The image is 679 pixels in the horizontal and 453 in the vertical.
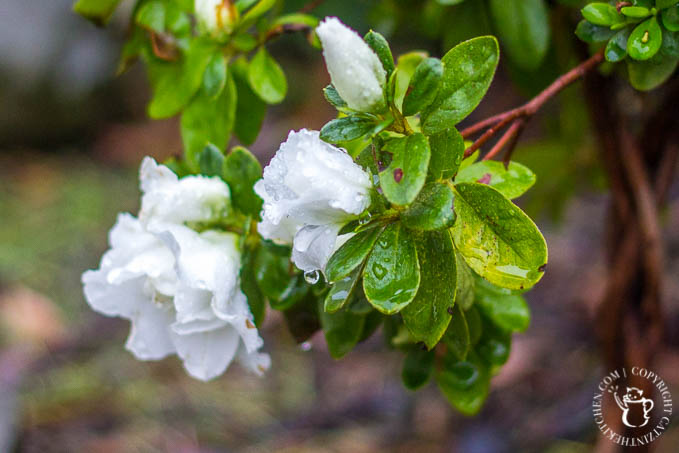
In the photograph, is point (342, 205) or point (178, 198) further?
point (178, 198)

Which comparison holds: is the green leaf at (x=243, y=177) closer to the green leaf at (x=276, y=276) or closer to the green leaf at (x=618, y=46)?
the green leaf at (x=276, y=276)

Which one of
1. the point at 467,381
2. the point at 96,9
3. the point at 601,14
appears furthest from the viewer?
the point at 96,9

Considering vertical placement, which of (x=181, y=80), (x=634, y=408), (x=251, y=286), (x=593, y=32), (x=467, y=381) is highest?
(x=593, y=32)

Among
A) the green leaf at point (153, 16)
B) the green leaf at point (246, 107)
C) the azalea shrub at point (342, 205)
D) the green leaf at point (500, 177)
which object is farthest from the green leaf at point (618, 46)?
the green leaf at point (153, 16)

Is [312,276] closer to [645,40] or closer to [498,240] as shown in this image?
[498,240]

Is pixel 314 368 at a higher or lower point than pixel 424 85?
lower

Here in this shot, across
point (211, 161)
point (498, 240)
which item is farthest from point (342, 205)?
point (211, 161)

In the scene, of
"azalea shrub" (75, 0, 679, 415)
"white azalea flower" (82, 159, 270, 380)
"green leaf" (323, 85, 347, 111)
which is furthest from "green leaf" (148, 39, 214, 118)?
"green leaf" (323, 85, 347, 111)

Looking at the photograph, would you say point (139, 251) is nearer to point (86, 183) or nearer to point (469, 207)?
point (469, 207)
